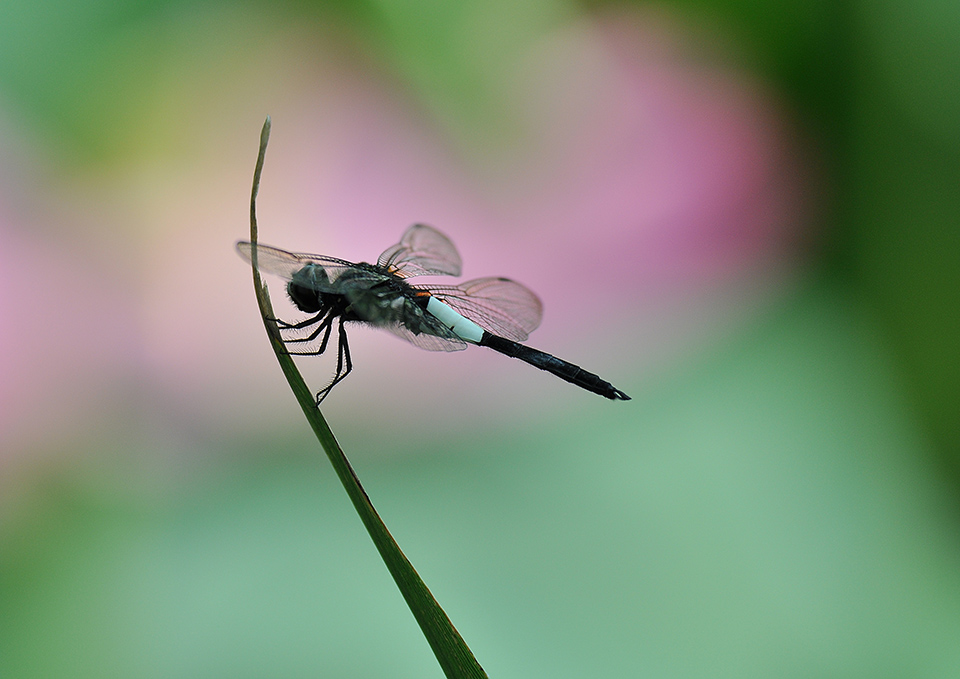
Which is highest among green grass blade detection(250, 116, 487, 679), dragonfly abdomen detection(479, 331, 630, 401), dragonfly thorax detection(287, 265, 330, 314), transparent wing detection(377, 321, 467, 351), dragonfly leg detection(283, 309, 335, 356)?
dragonfly abdomen detection(479, 331, 630, 401)

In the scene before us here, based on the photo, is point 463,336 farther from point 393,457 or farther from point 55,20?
point 55,20

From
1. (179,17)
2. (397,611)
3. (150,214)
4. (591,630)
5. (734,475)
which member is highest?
(179,17)

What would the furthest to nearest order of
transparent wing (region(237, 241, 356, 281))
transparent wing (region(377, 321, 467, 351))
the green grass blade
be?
transparent wing (region(377, 321, 467, 351))
transparent wing (region(237, 241, 356, 281))
the green grass blade

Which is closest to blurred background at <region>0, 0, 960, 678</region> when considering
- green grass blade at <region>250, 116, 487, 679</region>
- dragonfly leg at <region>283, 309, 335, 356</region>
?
dragonfly leg at <region>283, 309, 335, 356</region>

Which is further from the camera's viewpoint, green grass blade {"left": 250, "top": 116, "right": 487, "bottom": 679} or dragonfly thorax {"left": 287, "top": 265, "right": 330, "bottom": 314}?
dragonfly thorax {"left": 287, "top": 265, "right": 330, "bottom": 314}

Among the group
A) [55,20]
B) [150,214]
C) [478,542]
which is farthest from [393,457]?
[55,20]

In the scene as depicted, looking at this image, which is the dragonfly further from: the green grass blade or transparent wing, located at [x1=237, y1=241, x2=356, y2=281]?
the green grass blade
